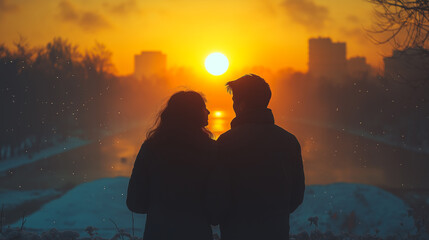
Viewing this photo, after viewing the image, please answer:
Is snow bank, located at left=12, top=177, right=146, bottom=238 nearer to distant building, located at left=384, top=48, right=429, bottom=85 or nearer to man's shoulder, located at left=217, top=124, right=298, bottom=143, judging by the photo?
distant building, located at left=384, top=48, right=429, bottom=85

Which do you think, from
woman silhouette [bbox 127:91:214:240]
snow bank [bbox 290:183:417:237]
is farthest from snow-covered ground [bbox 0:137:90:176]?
woman silhouette [bbox 127:91:214:240]

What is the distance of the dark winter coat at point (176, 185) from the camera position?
327 cm

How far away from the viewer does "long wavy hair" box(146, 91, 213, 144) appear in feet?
10.8

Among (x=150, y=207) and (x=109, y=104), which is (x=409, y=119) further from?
(x=150, y=207)

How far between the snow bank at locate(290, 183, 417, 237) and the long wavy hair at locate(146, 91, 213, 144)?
9.05 meters

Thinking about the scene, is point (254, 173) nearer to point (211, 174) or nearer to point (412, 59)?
point (211, 174)

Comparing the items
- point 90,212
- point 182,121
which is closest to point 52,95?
point 90,212

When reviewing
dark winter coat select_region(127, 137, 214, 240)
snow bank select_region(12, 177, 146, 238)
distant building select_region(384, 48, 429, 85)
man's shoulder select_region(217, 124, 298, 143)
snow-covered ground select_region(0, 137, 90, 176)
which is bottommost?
snow bank select_region(12, 177, 146, 238)

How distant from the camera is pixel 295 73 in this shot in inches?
4279

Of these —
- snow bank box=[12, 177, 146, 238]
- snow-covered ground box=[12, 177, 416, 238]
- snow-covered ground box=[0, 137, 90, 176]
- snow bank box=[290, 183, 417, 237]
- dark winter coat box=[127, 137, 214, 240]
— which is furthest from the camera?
snow-covered ground box=[0, 137, 90, 176]

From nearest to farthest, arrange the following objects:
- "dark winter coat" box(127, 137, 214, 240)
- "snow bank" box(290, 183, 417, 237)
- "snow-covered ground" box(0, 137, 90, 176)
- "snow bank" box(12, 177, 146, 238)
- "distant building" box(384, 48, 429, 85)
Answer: "dark winter coat" box(127, 137, 214, 240), "distant building" box(384, 48, 429, 85), "snow bank" box(290, 183, 417, 237), "snow bank" box(12, 177, 146, 238), "snow-covered ground" box(0, 137, 90, 176)

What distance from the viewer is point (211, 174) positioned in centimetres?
328

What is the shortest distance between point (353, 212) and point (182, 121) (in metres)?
11.6

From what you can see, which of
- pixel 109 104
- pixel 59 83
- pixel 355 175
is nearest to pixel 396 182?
pixel 355 175
